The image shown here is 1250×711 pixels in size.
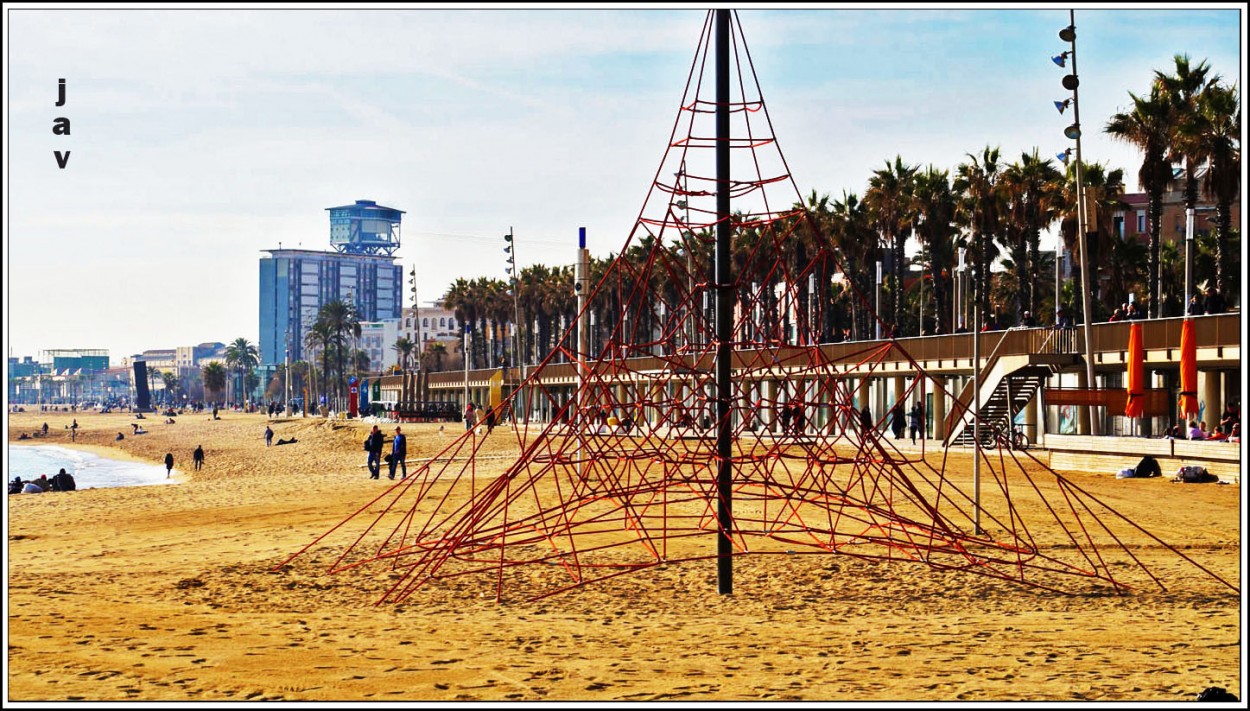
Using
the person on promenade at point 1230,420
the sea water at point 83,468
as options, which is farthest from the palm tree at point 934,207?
the sea water at point 83,468

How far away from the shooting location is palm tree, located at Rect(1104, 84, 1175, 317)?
3069cm

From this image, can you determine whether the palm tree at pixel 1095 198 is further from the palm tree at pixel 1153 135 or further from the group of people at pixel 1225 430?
the group of people at pixel 1225 430

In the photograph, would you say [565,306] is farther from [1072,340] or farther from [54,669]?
[54,669]

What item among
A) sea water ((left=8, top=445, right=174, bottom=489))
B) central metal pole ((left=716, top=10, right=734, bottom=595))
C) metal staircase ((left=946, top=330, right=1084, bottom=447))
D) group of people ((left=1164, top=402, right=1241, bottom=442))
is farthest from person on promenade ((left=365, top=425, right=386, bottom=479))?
central metal pole ((left=716, top=10, right=734, bottom=595))

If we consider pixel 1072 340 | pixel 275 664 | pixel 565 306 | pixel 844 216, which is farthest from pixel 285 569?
pixel 565 306

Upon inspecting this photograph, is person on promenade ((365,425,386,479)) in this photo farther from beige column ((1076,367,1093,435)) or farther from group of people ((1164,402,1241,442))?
beige column ((1076,367,1093,435))

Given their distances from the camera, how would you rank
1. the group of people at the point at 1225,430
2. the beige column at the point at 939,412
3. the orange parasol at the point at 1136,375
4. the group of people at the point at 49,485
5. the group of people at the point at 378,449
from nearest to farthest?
the group of people at the point at 1225,430
the orange parasol at the point at 1136,375
the group of people at the point at 378,449
the group of people at the point at 49,485
the beige column at the point at 939,412

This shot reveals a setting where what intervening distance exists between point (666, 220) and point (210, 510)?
1331 centimetres

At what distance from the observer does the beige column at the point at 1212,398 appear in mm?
27953

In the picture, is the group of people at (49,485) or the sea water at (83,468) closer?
the group of people at (49,485)

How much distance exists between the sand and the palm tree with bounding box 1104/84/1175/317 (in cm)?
1731

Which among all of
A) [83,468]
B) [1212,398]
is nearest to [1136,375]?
[1212,398]

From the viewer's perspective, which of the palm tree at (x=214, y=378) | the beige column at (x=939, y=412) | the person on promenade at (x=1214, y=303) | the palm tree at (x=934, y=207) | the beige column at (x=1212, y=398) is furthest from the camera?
the palm tree at (x=214, y=378)

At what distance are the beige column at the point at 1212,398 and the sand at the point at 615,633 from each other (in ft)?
44.2
